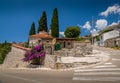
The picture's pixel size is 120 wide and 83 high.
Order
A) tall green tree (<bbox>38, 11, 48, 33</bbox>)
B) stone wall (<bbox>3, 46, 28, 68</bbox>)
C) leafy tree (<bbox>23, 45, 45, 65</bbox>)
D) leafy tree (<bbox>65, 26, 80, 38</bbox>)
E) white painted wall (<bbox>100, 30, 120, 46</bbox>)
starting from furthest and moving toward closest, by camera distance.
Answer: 1. leafy tree (<bbox>65, 26, 80, 38</bbox>)
2. white painted wall (<bbox>100, 30, 120, 46</bbox>)
3. tall green tree (<bbox>38, 11, 48, 33</bbox>)
4. stone wall (<bbox>3, 46, 28, 68</bbox>)
5. leafy tree (<bbox>23, 45, 45, 65</bbox>)

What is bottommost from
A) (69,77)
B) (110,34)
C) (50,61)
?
→ (69,77)

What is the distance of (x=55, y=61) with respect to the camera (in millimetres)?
17953

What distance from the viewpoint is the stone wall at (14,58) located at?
2345cm

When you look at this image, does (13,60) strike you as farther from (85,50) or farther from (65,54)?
(85,50)

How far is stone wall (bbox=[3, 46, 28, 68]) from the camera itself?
76.9 feet

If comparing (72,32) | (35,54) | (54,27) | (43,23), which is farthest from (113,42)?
(35,54)

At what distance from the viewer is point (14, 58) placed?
24.4 m

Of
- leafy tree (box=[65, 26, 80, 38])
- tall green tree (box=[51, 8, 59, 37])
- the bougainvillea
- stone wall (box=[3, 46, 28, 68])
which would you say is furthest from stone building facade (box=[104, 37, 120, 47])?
the bougainvillea

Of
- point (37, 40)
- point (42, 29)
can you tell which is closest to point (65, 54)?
point (37, 40)

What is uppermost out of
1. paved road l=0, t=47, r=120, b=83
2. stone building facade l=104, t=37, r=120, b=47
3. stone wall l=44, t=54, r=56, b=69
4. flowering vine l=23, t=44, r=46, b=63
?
stone building facade l=104, t=37, r=120, b=47

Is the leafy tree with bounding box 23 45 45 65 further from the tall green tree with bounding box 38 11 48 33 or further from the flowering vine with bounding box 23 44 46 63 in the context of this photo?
the tall green tree with bounding box 38 11 48 33

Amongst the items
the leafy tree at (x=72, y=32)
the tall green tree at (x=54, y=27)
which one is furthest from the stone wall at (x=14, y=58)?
the leafy tree at (x=72, y=32)

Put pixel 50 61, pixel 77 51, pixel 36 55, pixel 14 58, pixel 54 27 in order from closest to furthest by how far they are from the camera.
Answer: pixel 50 61, pixel 36 55, pixel 77 51, pixel 14 58, pixel 54 27

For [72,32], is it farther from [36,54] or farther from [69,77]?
[69,77]
